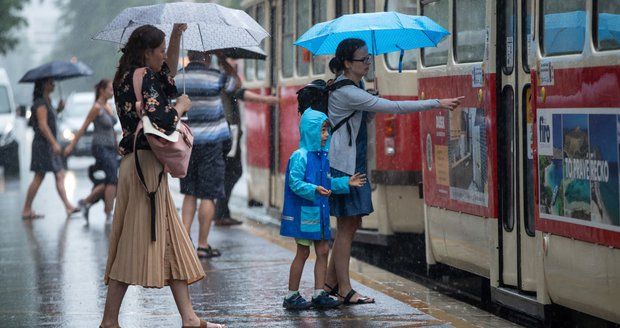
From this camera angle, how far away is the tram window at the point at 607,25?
22.1 feet

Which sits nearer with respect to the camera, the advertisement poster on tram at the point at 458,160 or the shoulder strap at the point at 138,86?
the shoulder strap at the point at 138,86

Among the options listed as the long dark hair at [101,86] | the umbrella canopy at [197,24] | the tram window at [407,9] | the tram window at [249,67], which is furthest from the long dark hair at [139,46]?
the tram window at [249,67]

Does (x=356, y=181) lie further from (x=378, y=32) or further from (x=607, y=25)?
(x=607, y=25)

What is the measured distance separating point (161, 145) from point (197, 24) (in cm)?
237

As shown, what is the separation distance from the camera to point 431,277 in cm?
1109

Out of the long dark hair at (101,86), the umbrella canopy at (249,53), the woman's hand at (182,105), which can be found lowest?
the woman's hand at (182,105)

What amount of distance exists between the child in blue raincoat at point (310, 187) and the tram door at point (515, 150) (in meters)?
0.91

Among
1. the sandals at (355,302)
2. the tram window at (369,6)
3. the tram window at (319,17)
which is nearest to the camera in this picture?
the sandals at (355,302)

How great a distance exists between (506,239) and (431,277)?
2.55 m

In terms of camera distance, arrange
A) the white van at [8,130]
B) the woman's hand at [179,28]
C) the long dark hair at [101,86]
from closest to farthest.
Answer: the woman's hand at [179,28], the long dark hair at [101,86], the white van at [8,130]

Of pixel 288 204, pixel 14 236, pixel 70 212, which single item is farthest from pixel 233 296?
pixel 70 212

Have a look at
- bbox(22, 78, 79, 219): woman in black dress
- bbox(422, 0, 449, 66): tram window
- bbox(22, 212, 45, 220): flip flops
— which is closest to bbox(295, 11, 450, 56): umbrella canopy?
bbox(422, 0, 449, 66): tram window

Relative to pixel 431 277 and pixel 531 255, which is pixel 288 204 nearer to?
pixel 531 255

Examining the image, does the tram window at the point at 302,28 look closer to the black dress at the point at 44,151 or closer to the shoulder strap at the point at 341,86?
the black dress at the point at 44,151
